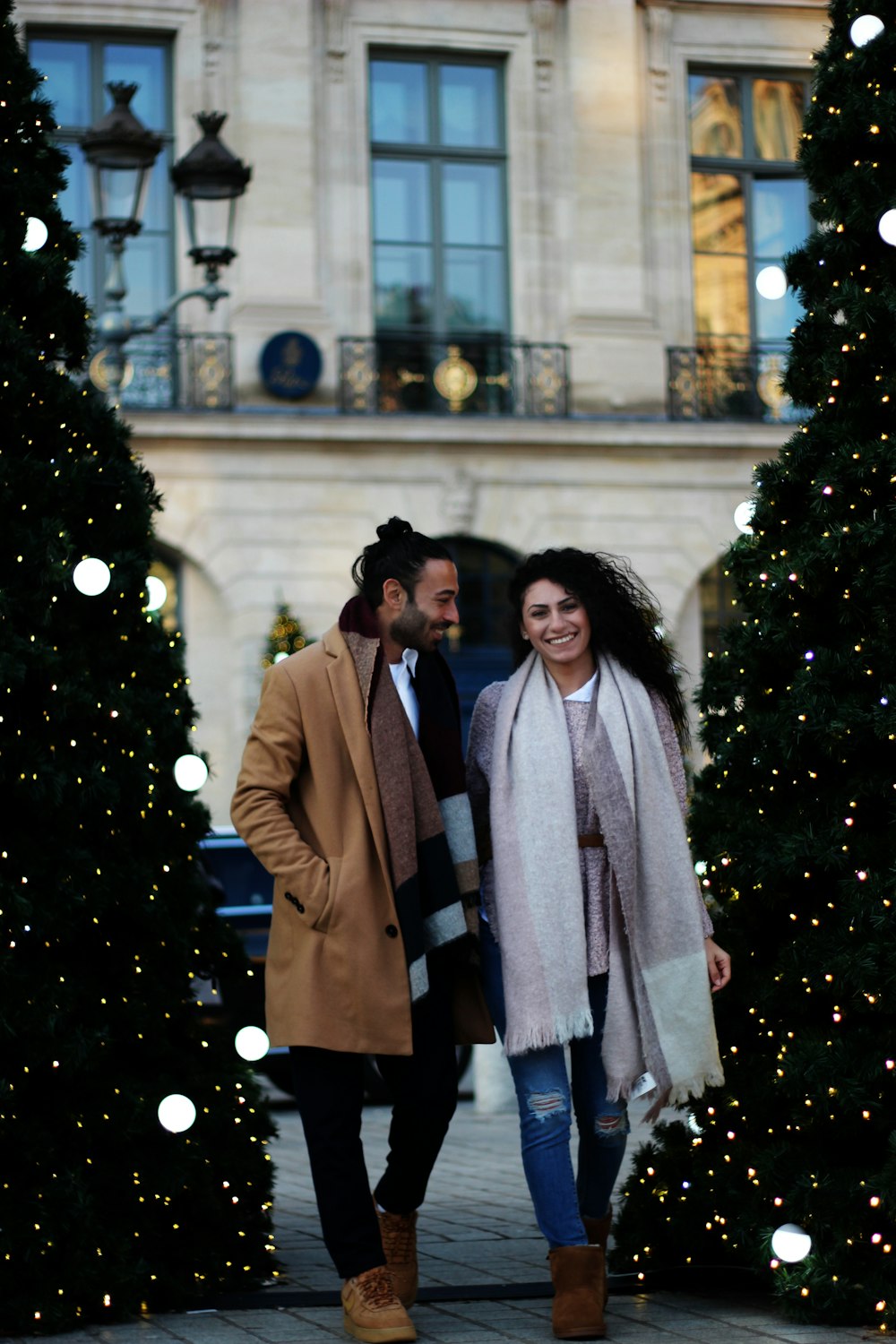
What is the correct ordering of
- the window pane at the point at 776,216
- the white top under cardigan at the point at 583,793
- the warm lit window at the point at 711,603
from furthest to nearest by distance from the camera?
the window pane at the point at 776,216 → the warm lit window at the point at 711,603 → the white top under cardigan at the point at 583,793

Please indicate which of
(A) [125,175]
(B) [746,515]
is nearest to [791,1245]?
(B) [746,515]

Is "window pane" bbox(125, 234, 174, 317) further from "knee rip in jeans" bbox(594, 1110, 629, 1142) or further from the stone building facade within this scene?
"knee rip in jeans" bbox(594, 1110, 629, 1142)

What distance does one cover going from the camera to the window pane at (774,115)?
75.3ft

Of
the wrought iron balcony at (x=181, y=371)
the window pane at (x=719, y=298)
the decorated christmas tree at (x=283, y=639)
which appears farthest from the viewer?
the window pane at (x=719, y=298)

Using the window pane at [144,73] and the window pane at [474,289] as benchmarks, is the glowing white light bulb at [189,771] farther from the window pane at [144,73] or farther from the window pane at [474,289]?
the window pane at [474,289]

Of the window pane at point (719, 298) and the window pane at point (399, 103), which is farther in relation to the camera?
the window pane at point (719, 298)

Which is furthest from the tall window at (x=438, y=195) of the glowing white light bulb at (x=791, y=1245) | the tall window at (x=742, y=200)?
the glowing white light bulb at (x=791, y=1245)

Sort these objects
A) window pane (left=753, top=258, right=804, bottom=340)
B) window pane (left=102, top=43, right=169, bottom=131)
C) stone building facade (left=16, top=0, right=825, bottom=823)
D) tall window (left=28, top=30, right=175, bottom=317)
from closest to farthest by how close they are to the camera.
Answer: stone building facade (left=16, top=0, right=825, bottom=823) < tall window (left=28, top=30, right=175, bottom=317) < window pane (left=102, top=43, right=169, bottom=131) < window pane (left=753, top=258, right=804, bottom=340)

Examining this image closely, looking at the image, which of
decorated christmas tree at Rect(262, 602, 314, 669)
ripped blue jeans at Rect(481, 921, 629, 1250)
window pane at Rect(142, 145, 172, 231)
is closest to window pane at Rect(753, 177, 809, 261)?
window pane at Rect(142, 145, 172, 231)

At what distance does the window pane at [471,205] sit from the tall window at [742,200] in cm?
203

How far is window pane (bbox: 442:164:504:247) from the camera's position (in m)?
21.9

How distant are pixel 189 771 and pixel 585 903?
1.15 metres

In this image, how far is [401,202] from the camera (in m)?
21.7

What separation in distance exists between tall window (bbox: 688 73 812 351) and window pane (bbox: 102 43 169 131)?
5266mm
